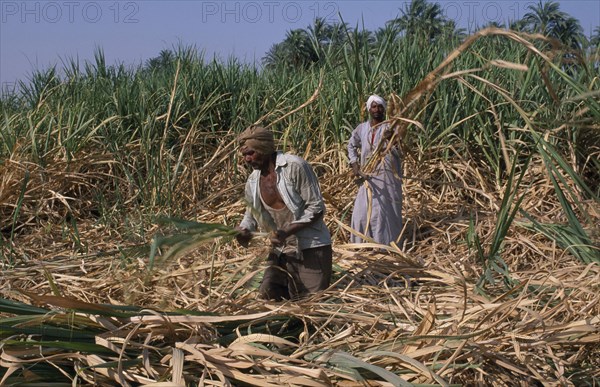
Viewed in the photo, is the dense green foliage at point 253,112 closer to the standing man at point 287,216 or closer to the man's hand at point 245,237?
the standing man at point 287,216

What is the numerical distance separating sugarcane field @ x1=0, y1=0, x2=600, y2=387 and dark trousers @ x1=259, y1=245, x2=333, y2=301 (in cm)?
9

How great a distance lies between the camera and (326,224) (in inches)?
227

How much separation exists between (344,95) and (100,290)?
334 cm

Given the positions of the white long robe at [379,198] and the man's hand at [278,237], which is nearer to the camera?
the man's hand at [278,237]

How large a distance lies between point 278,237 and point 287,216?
259 mm

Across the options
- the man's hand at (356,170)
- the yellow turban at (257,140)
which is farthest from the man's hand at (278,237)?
the man's hand at (356,170)

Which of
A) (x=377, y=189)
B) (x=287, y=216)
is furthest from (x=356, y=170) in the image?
(x=287, y=216)

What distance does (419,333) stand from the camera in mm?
2770

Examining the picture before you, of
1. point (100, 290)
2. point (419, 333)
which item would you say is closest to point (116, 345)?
point (419, 333)

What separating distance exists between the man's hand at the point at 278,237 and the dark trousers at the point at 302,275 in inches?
6.6

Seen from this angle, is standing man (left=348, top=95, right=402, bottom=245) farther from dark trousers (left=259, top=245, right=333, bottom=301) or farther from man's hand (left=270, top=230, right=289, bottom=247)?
Result: man's hand (left=270, top=230, right=289, bottom=247)

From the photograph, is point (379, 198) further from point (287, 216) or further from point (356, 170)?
point (287, 216)

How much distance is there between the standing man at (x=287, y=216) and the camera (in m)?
3.61

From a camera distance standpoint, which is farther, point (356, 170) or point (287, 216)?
point (356, 170)
